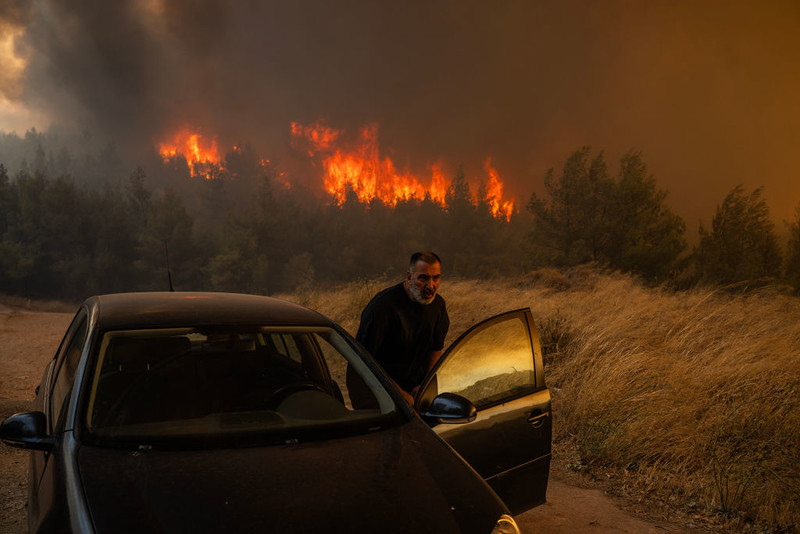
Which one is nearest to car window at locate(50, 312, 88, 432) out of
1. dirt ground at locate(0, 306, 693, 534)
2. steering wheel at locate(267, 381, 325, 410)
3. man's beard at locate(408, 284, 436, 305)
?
steering wheel at locate(267, 381, 325, 410)

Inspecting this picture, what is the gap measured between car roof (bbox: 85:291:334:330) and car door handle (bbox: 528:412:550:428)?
3.85 feet

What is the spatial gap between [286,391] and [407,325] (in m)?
1.44

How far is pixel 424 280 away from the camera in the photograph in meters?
3.76

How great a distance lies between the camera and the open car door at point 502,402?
2.60m

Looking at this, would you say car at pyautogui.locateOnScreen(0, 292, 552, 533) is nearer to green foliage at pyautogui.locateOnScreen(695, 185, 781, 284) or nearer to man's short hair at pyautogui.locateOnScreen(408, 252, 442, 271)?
man's short hair at pyautogui.locateOnScreen(408, 252, 442, 271)

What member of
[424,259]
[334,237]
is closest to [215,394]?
[424,259]

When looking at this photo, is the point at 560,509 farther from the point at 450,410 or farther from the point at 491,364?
the point at 450,410

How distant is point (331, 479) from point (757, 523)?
335 centimetres

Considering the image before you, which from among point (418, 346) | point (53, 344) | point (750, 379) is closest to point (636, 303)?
point (750, 379)

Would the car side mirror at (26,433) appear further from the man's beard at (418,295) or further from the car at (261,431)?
the man's beard at (418,295)

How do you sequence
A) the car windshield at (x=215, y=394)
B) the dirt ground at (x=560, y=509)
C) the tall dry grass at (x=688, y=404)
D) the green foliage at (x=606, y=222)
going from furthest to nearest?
the green foliage at (x=606, y=222), the tall dry grass at (x=688, y=404), the dirt ground at (x=560, y=509), the car windshield at (x=215, y=394)

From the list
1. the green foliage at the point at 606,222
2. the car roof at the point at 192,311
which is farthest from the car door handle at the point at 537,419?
the green foliage at the point at 606,222

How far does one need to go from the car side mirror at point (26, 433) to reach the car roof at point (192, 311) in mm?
461

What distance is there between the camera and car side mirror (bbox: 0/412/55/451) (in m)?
1.89
